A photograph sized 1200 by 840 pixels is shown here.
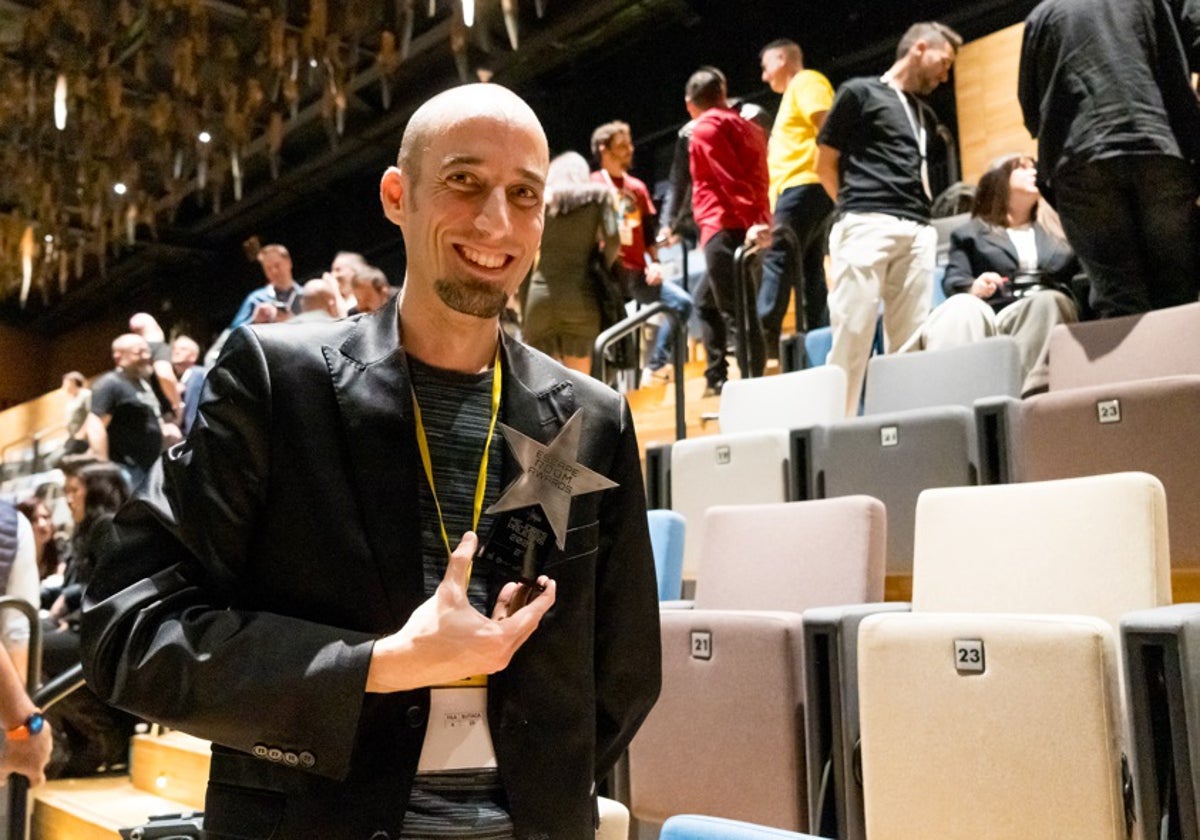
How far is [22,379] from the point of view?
1438 cm

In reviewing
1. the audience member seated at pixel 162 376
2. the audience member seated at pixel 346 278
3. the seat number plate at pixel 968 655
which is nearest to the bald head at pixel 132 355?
the audience member seated at pixel 162 376

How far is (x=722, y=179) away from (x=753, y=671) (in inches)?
107

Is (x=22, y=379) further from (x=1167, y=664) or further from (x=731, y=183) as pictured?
(x=1167, y=664)

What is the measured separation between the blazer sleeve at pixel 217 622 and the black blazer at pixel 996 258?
2853 mm

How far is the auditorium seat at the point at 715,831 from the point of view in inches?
35.7

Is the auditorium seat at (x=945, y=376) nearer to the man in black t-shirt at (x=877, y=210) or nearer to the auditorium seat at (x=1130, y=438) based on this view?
the man in black t-shirt at (x=877, y=210)

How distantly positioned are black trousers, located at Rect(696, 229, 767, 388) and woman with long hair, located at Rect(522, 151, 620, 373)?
0.50 meters

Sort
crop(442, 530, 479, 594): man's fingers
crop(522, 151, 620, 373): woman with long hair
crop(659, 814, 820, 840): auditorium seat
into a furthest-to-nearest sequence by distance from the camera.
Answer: crop(522, 151, 620, 373): woman with long hair → crop(659, 814, 820, 840): auditorium seat → crop(442, 530, 479, 594): man's fingers

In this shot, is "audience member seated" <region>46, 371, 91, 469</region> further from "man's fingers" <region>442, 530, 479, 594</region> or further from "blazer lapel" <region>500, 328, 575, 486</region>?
"man's fingers" <region>442, 530, 479, 594</region>

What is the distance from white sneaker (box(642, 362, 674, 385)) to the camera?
226 inches

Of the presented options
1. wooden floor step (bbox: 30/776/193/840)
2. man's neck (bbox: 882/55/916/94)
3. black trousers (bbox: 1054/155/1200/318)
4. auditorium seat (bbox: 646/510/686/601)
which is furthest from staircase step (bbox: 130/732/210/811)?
man's neck (bbox: 882/55/916/94)

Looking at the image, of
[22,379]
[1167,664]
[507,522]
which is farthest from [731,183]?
[22,379]

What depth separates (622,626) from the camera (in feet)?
3.30

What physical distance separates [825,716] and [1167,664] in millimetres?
586
